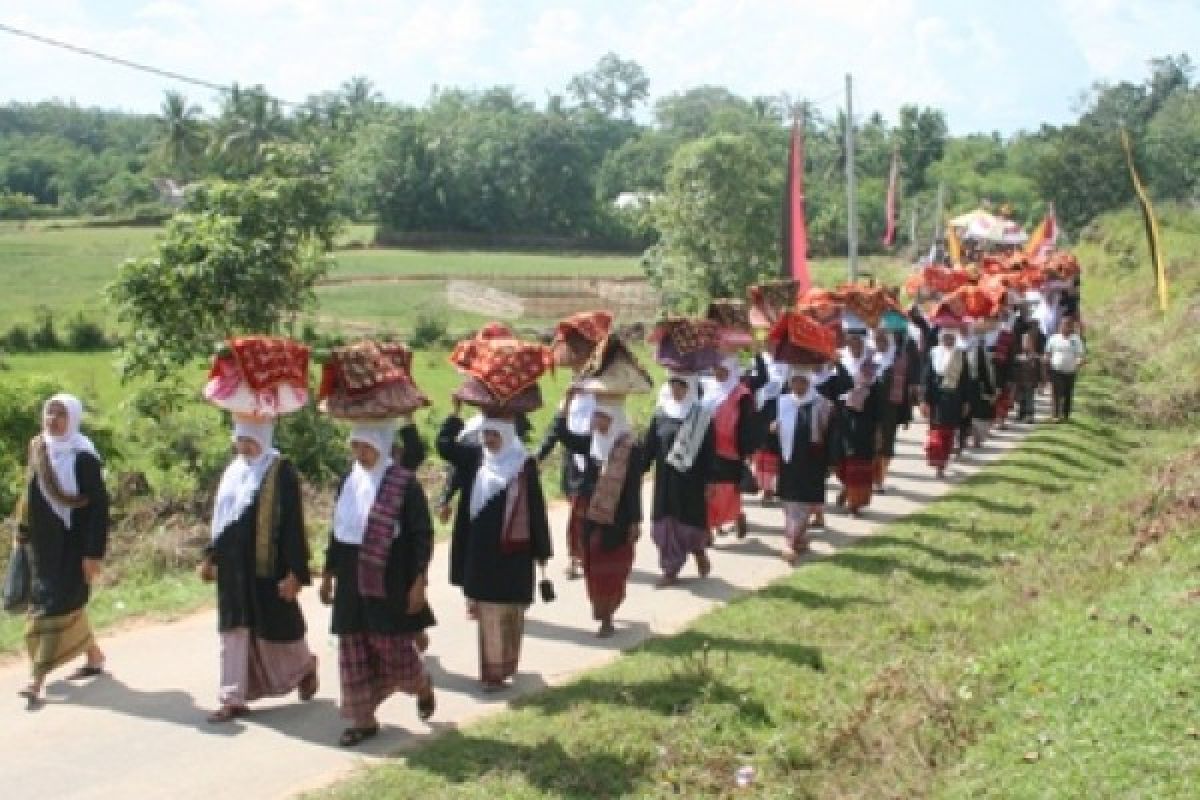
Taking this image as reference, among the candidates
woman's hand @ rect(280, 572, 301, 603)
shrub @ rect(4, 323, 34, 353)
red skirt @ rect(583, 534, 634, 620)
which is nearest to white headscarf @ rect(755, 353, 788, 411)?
red skirt @ rect(583, 534, 634, 620)

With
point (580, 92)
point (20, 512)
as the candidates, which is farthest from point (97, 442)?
point (580, 92)

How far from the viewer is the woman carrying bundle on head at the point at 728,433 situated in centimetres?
1098

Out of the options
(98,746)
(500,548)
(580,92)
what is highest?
(580,92)

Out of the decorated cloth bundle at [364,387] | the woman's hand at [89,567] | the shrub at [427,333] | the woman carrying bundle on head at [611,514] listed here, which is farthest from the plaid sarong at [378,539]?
Result: the shrub at [427,333]

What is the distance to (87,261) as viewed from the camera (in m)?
48.5

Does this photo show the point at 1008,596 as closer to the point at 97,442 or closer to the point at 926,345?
the point at 926,345

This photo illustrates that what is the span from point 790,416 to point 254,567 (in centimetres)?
514

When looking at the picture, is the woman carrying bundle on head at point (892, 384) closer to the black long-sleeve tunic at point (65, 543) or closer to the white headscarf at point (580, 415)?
the white headscarf at point (580, 415)

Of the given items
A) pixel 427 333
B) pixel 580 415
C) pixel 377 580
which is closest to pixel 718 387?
pixel 580 415

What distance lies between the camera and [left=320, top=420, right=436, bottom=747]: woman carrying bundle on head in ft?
22.9

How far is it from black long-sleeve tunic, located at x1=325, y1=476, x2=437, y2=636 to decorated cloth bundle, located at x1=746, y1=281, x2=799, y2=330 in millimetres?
7143

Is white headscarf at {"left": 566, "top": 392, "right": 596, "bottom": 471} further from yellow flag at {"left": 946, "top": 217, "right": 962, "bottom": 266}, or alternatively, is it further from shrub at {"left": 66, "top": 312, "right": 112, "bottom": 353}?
shrub at {"left": 66, "top": 312, "right": 112, "bottom": 353}

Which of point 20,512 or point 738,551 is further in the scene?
point 738,551

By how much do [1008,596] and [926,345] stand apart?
6.61 m
